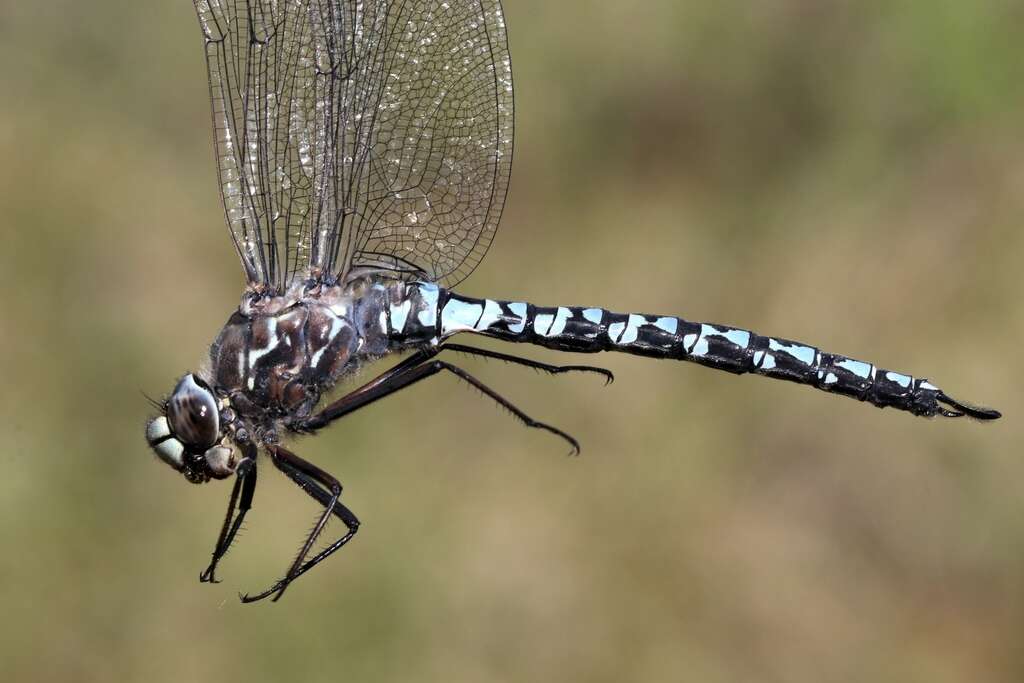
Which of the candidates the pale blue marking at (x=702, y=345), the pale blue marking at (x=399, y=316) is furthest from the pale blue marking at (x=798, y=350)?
the pale blue marking at (x=399, y=316)

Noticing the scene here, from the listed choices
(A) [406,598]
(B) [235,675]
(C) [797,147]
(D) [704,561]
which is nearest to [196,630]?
(B) [235,675]

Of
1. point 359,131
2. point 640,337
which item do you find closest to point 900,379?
point 640,337

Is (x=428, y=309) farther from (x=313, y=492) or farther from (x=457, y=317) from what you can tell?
(x=313, y=492)

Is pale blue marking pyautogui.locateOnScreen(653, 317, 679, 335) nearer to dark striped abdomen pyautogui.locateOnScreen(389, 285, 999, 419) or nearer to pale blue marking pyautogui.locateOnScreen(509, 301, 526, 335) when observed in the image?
dark striped abdomen pyautogui.locateOnScreen(389, 285, 999, 419)

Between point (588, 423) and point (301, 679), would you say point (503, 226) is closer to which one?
point (588, 423)

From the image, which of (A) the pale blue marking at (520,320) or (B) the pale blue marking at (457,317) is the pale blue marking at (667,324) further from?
(B) the pale blue marking at (457,317)
